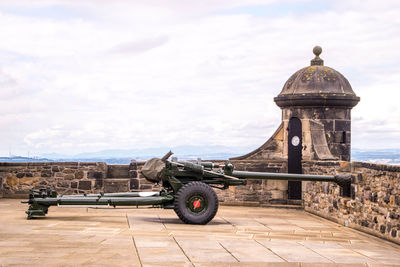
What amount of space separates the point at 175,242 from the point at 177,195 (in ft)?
6.82

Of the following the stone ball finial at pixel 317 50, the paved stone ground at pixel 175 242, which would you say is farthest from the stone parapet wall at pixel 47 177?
the stone ball finial at pixel 317 50

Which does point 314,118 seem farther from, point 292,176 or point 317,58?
point 292,176

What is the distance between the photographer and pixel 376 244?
9.48 meters

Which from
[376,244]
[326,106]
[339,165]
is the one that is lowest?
[376,244]

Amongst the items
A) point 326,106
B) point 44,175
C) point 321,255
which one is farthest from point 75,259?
point 326,106

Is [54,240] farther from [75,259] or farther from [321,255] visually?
[321,255]

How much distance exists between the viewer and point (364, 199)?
35.1ft

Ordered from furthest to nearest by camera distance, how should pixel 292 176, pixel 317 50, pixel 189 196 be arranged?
pixel 317 50
pixel 292 176
pixel 189 196

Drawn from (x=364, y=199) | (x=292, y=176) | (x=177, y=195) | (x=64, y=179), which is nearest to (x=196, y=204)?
(x=177, y=195)

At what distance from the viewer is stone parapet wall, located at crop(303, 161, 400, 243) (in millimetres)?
9461

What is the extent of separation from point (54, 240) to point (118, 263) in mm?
1735

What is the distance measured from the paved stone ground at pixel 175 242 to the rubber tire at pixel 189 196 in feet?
0.57

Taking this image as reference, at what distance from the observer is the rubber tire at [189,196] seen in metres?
10.5

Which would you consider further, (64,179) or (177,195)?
(64,179)
